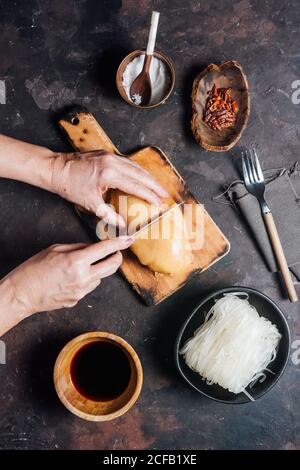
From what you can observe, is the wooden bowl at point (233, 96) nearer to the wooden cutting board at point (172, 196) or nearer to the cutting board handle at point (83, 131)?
the wooden cutting board at point (172, 196)

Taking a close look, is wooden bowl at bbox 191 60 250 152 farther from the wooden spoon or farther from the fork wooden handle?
the fork wooden handle

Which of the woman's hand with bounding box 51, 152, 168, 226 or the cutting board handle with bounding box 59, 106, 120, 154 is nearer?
the woman's hand with bounding box 51, 152, 168, 226

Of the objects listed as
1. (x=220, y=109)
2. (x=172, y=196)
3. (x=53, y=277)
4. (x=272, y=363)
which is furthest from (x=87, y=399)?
(x=220, y=109)

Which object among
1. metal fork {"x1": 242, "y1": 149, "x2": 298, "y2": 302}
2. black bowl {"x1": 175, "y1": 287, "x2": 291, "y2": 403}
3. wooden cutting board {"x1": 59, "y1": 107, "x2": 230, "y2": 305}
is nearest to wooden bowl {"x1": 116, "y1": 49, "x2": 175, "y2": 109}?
wooden cutting board {"x1": 59, "y1": 107, "x2": 230, "y2": 305}

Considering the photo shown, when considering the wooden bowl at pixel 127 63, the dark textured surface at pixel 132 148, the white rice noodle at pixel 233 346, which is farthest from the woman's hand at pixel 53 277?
the wooden bowl at pixel 127 63

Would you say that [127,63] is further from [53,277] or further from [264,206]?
[53,277]

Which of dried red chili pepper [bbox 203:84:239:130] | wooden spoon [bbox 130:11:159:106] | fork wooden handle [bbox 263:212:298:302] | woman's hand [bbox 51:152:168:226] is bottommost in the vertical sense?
fork wooden handle [bbox 263:212:298:302]

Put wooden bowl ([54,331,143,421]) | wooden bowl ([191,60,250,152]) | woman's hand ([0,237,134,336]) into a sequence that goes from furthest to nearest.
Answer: wooden bowl ([191,60,250,152]) → wooden bowl ([54,331,143,421]) → woman's hand ([0,237,134,336])
